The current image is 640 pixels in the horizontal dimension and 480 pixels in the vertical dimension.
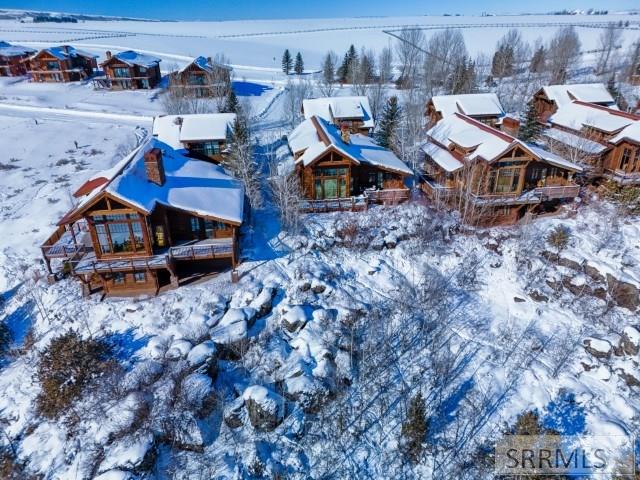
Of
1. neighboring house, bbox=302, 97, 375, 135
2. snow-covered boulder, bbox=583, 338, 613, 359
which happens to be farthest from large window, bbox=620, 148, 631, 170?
neighboring house, bbox=302, 97, 375, 135

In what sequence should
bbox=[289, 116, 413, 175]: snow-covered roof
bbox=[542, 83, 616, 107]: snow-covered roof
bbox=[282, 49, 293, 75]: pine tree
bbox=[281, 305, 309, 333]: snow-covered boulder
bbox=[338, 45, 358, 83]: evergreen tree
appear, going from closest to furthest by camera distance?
bbox=[281, 305, 309, 333]: snow-covered boulder
bbox=[289, 116, 413, 175]: snow-covered roof
bbox=[542, 83, 616, 107]: snow-covered roof
bbox=[338, 45, 358, 83]: evergreen tree
bbox=[282, 49, 293, 75]: pine tree

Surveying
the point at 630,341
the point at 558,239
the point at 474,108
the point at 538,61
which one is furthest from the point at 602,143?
the point at 538,61

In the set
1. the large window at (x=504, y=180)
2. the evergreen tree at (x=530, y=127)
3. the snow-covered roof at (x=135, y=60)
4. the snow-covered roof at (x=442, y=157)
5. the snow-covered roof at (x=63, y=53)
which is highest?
the snow-covered roof at (x=63, y=53)

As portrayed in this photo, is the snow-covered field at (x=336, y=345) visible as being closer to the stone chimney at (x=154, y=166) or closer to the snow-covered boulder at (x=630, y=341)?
the snow-covered boulder at (x=630, y=341)

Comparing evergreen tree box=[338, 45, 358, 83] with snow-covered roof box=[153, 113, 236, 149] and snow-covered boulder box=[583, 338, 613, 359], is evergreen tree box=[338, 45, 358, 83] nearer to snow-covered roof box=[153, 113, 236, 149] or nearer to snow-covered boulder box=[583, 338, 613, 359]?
snow-covered roof box=[153, 113, 236, 149]

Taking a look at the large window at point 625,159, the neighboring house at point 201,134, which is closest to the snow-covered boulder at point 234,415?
the neighboring house at point 201,134
